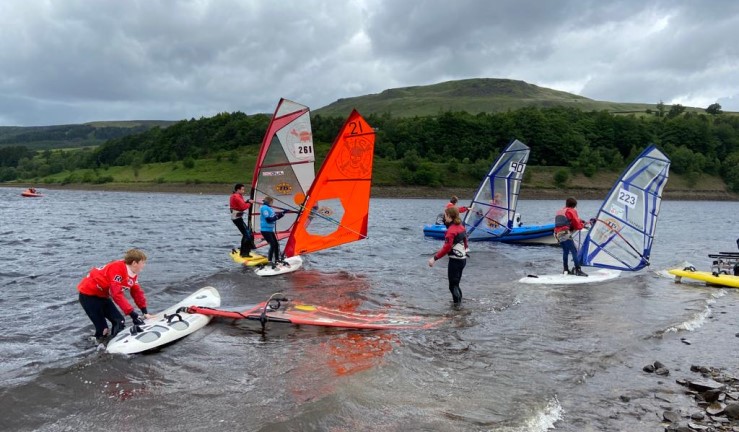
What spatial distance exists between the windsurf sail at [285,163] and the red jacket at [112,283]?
896cm

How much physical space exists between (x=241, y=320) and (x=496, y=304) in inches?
223

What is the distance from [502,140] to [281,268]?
386 ft

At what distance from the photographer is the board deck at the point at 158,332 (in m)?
8.55

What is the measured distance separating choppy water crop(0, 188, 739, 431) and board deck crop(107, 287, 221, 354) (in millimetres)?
217

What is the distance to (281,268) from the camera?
16.3 metres

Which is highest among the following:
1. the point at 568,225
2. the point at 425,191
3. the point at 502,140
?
the point at 502,140

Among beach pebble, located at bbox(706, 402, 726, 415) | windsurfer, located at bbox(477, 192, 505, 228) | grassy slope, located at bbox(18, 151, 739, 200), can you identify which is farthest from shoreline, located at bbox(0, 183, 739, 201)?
beach pebble, located at bbox(706, 402, 726, 415)

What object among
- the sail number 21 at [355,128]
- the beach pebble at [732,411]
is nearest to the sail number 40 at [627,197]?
the sail number 21 at [355,128]

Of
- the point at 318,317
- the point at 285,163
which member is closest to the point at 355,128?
the point at 285,163

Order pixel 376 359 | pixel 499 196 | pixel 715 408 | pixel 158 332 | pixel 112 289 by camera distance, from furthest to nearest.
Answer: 1. pixel 499 196
2. pixel 158 332
3. pixel 112 289
4. pixel 376 359
5. pixel 715 408

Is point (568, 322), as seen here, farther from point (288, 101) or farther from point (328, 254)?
point (328, 254)

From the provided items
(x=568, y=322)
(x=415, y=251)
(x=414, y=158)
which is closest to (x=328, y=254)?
(x=415, y=251)

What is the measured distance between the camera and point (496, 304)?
12.7 metres

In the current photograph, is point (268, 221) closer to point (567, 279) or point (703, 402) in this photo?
point (567, 279)
